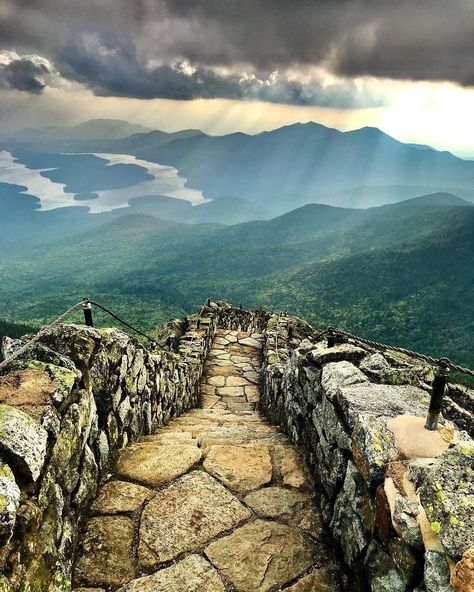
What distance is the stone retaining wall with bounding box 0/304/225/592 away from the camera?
2232 millimetres

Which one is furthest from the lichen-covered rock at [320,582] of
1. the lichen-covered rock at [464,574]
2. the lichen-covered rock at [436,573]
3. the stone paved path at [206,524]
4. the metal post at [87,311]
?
the metal post at [87,311]

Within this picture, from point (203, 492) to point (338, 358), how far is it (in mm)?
2315

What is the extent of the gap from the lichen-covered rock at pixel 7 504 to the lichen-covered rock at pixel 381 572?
2234 millimetres

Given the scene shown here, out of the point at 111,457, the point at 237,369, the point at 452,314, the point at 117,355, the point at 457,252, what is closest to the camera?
the point at 111,457

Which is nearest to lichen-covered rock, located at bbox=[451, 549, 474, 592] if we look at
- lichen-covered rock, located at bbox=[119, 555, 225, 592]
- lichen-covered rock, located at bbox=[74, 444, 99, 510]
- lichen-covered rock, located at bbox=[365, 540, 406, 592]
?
lichen-covered rock, located at bbox=[365, 540, 406, 592]

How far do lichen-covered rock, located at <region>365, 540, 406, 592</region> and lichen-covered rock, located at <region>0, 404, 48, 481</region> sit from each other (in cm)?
233

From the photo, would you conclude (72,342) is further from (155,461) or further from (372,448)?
(372,448)

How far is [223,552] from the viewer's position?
3.15m

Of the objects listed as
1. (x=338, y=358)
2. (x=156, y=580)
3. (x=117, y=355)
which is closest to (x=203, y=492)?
(x=156, y=580)

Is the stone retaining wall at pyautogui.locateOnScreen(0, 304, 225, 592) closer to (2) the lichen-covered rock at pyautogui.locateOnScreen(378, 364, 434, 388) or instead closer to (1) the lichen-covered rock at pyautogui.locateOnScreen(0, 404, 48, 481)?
(1) the lichen-covered rock at pyautogui.locateOnScreen(0, 404, 48, 481)

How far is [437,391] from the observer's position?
3.04 meters

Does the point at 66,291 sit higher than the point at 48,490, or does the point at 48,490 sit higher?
the point at 48,490

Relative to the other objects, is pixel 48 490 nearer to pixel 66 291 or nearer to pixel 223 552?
pixel 223 552

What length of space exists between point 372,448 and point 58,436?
2380 mm
